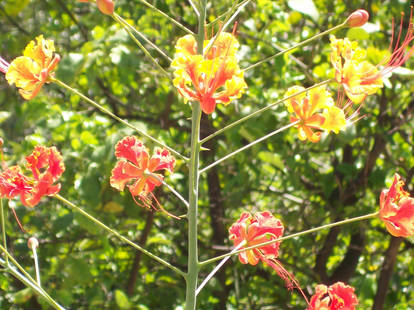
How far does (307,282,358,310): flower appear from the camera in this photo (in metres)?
1.55

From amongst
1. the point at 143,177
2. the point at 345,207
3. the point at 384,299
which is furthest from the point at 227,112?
the point at 143,177

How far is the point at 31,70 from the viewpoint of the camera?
1.54 metres

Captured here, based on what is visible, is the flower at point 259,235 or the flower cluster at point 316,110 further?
the flower at point 259,235

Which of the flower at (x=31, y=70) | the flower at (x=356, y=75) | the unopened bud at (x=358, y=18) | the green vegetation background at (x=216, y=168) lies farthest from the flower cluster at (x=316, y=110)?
the green vegetation background at (x=216, y=168)

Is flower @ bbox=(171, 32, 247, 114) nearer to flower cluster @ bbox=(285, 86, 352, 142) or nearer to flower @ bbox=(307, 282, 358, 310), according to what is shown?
flower cluster @ bbox=(285, 86, 352, 142)

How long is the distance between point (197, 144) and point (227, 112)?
1.95 m

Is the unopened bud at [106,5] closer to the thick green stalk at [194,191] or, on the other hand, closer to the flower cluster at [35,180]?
the thick green stalk at [194,191]

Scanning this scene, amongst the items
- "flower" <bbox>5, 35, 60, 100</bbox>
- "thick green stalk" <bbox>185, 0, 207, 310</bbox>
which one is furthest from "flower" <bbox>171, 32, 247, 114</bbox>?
"flower" <bbox>5, 35, 60, 100</bbox>

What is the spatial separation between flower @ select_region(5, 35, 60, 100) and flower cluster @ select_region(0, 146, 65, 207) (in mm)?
167

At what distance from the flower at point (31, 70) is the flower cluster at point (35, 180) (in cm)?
17

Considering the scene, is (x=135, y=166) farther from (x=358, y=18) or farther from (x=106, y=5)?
(x=358, y=18)

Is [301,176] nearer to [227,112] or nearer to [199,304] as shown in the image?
[227,112]

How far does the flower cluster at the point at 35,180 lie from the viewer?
1562mm

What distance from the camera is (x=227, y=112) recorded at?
3.34 m
